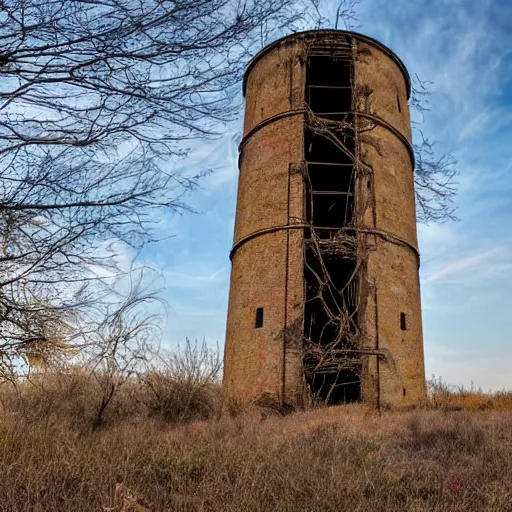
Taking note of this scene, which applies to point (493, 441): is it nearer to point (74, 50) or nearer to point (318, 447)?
point (318, 447)

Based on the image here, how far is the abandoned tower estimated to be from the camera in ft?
35.4

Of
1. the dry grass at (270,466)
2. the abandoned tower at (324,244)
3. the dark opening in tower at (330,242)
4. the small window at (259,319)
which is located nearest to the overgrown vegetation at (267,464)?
the dry grass at (270,466)

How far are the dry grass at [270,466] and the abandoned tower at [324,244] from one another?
2.11 meters

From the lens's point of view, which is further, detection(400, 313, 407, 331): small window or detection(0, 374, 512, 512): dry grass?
detection(400, 313, 407, 331): small window

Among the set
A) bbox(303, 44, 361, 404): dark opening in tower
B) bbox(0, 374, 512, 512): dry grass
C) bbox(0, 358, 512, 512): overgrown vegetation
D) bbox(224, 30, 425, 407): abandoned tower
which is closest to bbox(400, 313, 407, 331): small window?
bbox(224, 30, 425, 407): abandoned tower

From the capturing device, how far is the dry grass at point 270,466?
4.43 metres

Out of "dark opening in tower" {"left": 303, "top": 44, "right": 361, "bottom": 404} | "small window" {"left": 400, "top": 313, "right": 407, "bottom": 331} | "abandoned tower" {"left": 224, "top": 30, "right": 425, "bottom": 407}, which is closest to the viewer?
"abandoned tower" {"left": 224, "top": 30, "right": 425, "bottom": 407}

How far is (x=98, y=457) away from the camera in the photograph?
5.55 m

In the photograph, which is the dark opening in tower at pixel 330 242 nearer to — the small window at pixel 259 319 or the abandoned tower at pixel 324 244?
the abandoned tower at pixel 324 244

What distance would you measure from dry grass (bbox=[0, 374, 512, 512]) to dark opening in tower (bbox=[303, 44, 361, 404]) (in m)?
2.43

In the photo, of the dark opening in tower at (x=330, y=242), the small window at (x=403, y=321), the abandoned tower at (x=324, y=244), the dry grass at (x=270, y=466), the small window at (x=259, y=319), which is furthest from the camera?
the small window at (x=403, y=321)

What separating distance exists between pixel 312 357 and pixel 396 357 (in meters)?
1.65

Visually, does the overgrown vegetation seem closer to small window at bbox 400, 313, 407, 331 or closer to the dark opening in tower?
the dark opening in tower

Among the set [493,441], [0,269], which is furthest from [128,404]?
[493,441]
